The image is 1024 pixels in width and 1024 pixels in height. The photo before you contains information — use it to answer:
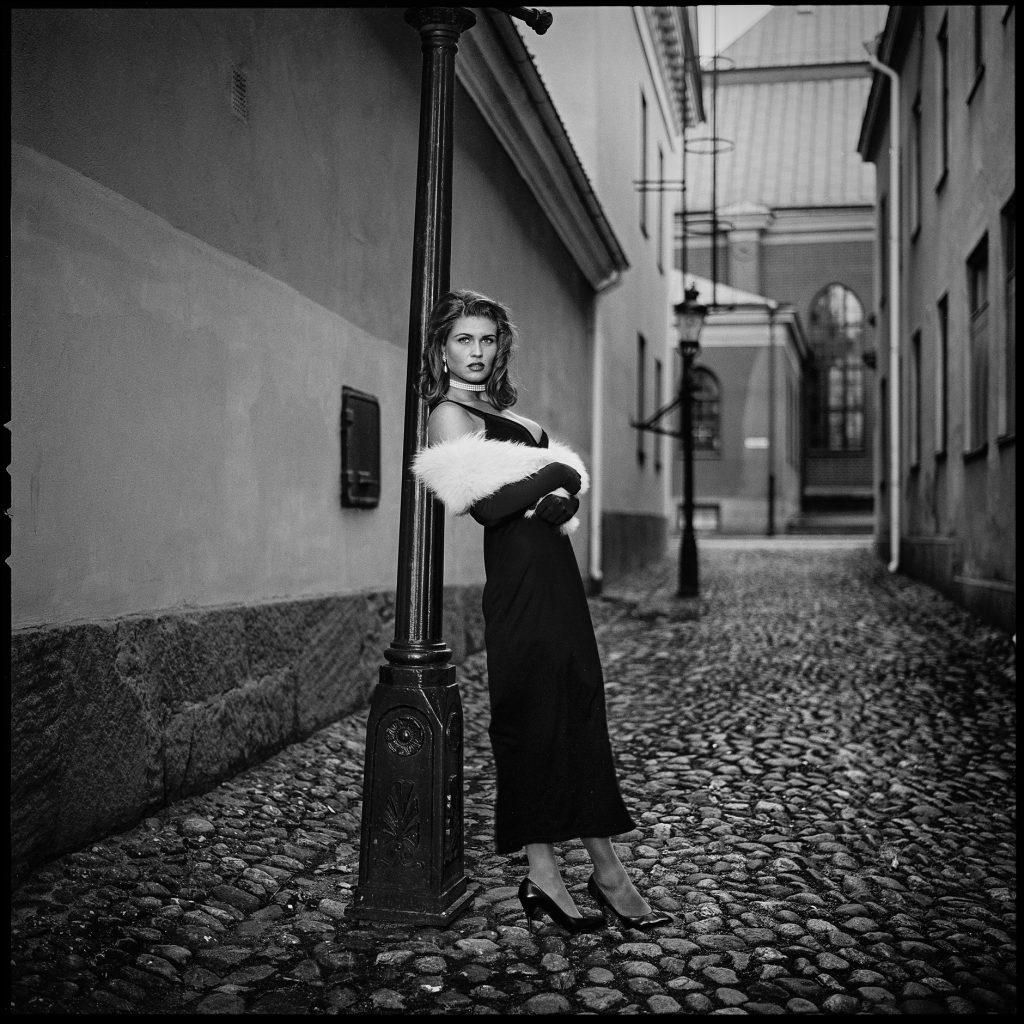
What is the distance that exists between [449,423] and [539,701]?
80 cm

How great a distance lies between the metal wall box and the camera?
5.86 m

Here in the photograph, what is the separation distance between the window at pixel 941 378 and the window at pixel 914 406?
1.86 m

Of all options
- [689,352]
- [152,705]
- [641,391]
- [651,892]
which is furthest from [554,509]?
[641,391]

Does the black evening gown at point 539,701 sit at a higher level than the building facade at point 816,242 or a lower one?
lower

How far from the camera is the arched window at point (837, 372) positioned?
A: 40.6m

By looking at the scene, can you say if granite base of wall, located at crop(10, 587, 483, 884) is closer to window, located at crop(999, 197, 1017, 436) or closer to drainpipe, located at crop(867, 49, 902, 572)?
window, located at crop(999, 197, 1017, 436)

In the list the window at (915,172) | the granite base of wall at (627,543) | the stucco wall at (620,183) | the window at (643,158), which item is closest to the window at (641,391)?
the stucco wall at (620,183)

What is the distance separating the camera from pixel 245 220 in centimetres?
477

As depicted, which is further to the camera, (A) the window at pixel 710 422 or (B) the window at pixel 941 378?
(A) the window at pixel 710 422

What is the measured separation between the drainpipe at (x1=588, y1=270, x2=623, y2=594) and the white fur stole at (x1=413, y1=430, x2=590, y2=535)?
9.94 meters

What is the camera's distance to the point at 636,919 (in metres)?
3.36

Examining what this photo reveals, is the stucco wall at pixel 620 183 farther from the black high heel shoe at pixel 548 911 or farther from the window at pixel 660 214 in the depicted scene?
the black high heel shoe at pixel 548 911

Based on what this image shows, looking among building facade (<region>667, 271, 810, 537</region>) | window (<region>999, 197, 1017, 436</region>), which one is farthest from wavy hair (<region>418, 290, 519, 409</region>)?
building facade (<region>667, 271, 810, 537</region>)

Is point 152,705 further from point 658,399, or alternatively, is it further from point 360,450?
point 658,399
